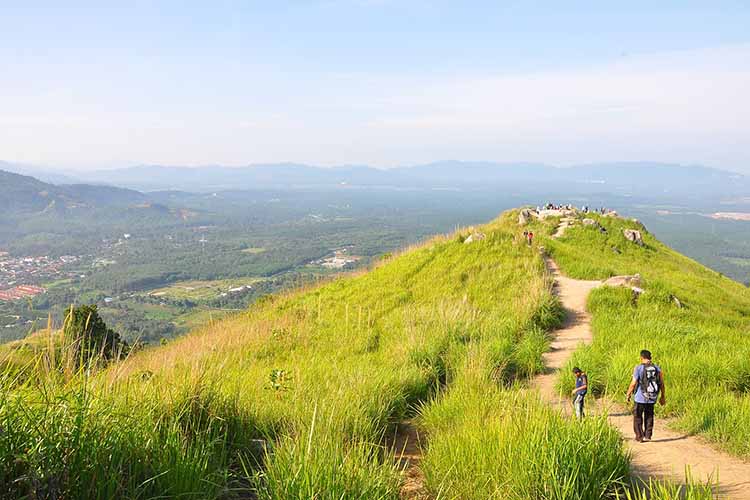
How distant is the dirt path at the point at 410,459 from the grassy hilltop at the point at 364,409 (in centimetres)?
12

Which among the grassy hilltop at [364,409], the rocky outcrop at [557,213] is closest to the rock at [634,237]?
the rocky outcrop at [557,213]

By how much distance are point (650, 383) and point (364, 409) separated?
3.69 metres

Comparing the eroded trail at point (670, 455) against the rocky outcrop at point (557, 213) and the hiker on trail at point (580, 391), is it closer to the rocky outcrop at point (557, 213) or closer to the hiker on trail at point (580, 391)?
the hiker on trail at point (580, 391)

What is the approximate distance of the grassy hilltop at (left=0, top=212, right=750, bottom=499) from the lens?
2.83 metres

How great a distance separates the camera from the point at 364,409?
15.5ft

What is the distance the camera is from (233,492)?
333 centimetres

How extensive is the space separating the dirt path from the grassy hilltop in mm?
122

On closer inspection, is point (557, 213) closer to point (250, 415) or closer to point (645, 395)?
point (645, 395)

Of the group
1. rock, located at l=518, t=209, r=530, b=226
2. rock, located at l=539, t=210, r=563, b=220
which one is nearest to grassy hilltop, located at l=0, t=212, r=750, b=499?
rock, located at l=518, t=209, r=530, b=226

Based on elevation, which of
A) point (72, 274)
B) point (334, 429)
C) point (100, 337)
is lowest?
point (72, 274)

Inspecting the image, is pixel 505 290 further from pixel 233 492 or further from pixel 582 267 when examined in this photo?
pixel 233 492

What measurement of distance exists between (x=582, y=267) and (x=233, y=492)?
14.2m

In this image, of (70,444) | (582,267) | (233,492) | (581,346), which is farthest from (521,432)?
(582,267)

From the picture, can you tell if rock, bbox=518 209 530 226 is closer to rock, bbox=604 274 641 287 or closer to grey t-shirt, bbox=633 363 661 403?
rock, bbox=604 274 641 287
